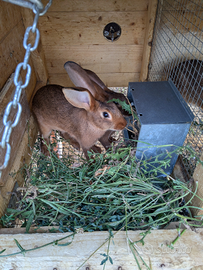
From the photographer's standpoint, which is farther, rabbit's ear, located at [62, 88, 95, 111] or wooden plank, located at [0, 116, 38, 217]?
rabbit's ear, located at [62, 88, 95, 111]

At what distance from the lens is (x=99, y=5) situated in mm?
2211

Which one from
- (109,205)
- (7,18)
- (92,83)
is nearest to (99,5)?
(92,83)

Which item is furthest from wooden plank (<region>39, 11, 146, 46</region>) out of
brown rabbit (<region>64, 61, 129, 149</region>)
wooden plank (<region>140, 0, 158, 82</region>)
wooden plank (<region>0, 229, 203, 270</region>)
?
wooden plank (<region>0, 229, 203, 270</region>)

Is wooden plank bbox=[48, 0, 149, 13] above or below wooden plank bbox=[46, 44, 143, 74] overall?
above

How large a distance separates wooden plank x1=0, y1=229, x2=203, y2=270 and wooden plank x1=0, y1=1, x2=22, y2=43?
136 cm

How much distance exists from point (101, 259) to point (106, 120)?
1.12 meters

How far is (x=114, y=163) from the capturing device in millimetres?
1503

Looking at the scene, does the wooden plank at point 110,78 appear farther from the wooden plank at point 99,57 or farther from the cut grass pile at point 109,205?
the cut grass pile at point 109,205

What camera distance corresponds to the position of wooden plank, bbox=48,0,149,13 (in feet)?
7.16

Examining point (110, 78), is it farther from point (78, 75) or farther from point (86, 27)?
point (78, 75)

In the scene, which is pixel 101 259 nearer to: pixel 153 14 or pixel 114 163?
pixel 114 163

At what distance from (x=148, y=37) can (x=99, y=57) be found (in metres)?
0.60

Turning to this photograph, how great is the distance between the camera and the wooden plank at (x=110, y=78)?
2.75 meters

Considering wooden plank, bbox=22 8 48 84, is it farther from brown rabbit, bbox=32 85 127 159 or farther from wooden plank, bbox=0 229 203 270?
wooden plank, bbox=0 229 203 270
